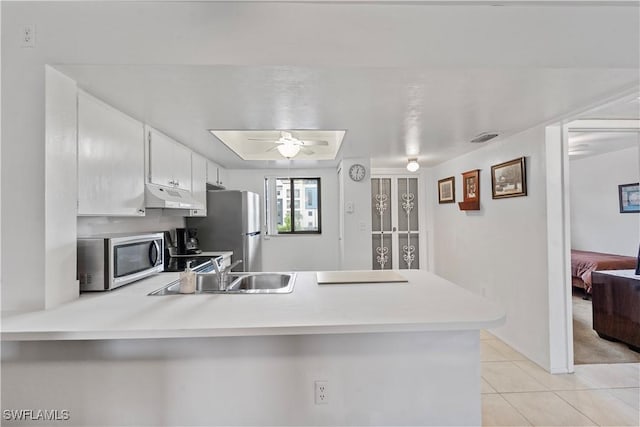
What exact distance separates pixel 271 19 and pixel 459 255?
378 cm

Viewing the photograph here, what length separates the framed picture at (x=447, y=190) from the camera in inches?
176

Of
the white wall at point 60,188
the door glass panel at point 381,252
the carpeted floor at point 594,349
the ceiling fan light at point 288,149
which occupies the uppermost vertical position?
the ceiling fan light at point 288,149

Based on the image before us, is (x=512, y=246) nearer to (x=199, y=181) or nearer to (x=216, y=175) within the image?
(x=199, y=181)

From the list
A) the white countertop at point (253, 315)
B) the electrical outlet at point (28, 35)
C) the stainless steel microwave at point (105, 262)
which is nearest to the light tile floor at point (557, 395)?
the white countertop at point (253, 315)

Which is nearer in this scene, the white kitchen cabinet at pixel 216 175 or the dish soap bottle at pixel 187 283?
the dish soap bottle at pixel 187 283

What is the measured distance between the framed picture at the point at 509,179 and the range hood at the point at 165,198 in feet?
10.0

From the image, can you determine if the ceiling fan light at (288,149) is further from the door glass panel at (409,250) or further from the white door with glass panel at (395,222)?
the door glass panel at (409,250)

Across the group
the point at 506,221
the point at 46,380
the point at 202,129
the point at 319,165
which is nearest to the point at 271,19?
the point at 202,129

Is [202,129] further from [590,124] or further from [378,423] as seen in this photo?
[590,124]

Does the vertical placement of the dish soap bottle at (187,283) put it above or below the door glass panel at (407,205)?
below

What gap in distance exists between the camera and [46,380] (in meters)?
1.46

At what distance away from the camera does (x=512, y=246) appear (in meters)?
3.16

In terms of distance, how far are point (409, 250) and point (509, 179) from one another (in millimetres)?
2517

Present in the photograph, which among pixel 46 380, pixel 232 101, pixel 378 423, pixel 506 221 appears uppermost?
pixel 232 101
